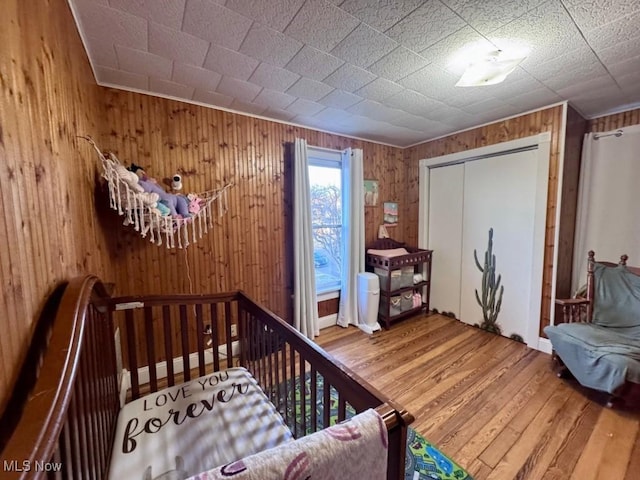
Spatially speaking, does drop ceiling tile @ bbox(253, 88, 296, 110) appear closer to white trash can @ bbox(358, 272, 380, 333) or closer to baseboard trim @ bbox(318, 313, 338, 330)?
white trash can @ bbox(358, 272, 380, 333)

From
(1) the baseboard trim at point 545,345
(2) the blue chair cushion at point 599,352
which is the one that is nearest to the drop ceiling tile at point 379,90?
(2) the blue chair cushion at point 599,352

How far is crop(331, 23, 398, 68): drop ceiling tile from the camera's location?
1396 mm

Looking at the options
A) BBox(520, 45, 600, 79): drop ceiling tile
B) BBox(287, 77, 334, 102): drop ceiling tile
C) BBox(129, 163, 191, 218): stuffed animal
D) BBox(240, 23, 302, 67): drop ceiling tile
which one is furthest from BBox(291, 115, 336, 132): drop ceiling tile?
BBox(520, 45, 600, 79): drop ceiling tile

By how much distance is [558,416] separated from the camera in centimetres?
171

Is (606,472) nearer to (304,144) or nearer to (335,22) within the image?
(335,22)

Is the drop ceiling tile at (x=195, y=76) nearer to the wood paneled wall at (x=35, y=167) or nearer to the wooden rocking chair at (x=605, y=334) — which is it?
the wood paneled wall at (x=35, y=167)

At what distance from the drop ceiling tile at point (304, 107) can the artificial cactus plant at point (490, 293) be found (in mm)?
2261

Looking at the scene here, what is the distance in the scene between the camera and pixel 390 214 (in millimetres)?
3541

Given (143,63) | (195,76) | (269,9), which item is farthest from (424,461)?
(143,63)

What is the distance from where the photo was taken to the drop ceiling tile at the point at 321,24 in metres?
1.23

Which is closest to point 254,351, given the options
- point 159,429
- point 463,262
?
point 159,429

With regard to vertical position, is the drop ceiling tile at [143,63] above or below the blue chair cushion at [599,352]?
above

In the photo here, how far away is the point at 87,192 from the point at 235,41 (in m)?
1.17

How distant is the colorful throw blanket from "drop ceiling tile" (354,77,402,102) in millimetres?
2042
